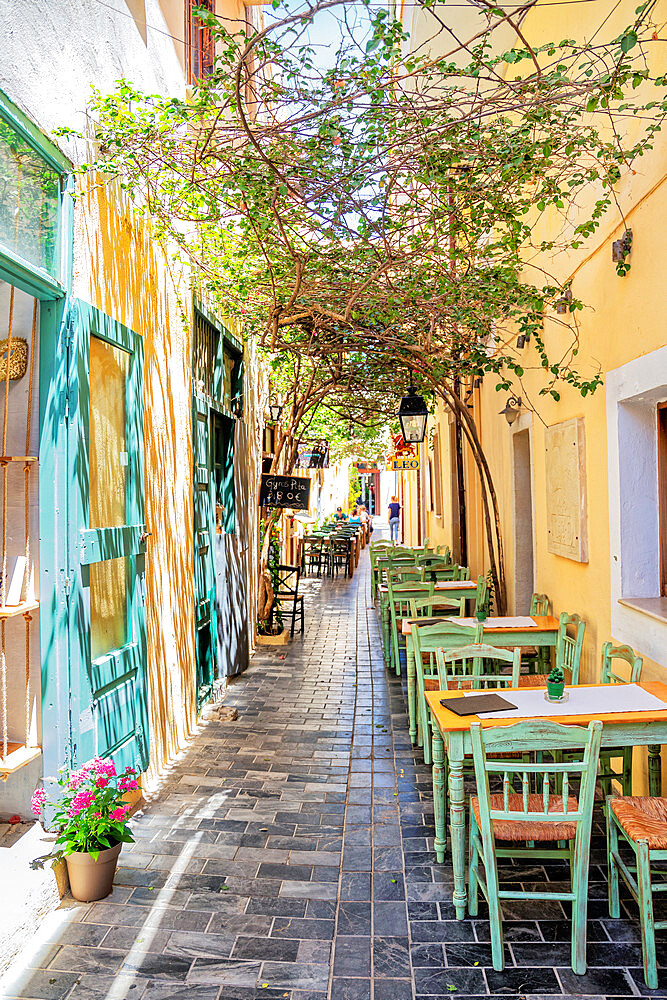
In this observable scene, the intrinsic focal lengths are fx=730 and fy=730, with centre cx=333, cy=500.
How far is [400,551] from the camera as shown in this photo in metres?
11.0

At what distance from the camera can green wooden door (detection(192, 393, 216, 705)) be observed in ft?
19.5

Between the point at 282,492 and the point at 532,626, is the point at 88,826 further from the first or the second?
the point at 282,492

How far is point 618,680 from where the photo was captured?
388 centimetres

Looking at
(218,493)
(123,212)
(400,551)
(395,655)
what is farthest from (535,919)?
(400,551)

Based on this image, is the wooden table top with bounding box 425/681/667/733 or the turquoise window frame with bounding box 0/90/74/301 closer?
the turquoise window frame with bounding box 0/90/74/301

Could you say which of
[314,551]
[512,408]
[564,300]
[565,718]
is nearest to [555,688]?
[565,718]

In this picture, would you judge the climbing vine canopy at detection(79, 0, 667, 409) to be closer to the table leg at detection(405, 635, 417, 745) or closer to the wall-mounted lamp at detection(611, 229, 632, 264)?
the wall-mounted lamp at detection(611, 229, 632, 264)

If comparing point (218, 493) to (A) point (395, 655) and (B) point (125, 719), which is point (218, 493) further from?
(B) point (125, 719)

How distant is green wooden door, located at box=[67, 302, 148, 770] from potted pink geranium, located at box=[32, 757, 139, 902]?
0.43 ft

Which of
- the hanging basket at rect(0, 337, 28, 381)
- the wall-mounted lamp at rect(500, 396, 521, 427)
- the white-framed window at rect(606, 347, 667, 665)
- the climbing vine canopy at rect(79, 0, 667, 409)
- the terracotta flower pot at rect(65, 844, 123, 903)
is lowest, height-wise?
the terracotta flower pot at rect(65, 844, 123, 903)

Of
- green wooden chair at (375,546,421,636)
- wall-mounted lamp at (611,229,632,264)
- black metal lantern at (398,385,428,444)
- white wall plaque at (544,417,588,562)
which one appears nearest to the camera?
wall-mounted lamp at (611,229,632,264)

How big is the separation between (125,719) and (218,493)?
368 centimetres

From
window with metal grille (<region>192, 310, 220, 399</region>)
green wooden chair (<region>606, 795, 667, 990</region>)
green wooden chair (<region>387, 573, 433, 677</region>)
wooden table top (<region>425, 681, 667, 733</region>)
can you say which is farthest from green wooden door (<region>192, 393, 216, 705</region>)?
green wooden chair (<region>606, 795, 667, 990</region>)

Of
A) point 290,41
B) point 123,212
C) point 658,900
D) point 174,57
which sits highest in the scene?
point 174,57
